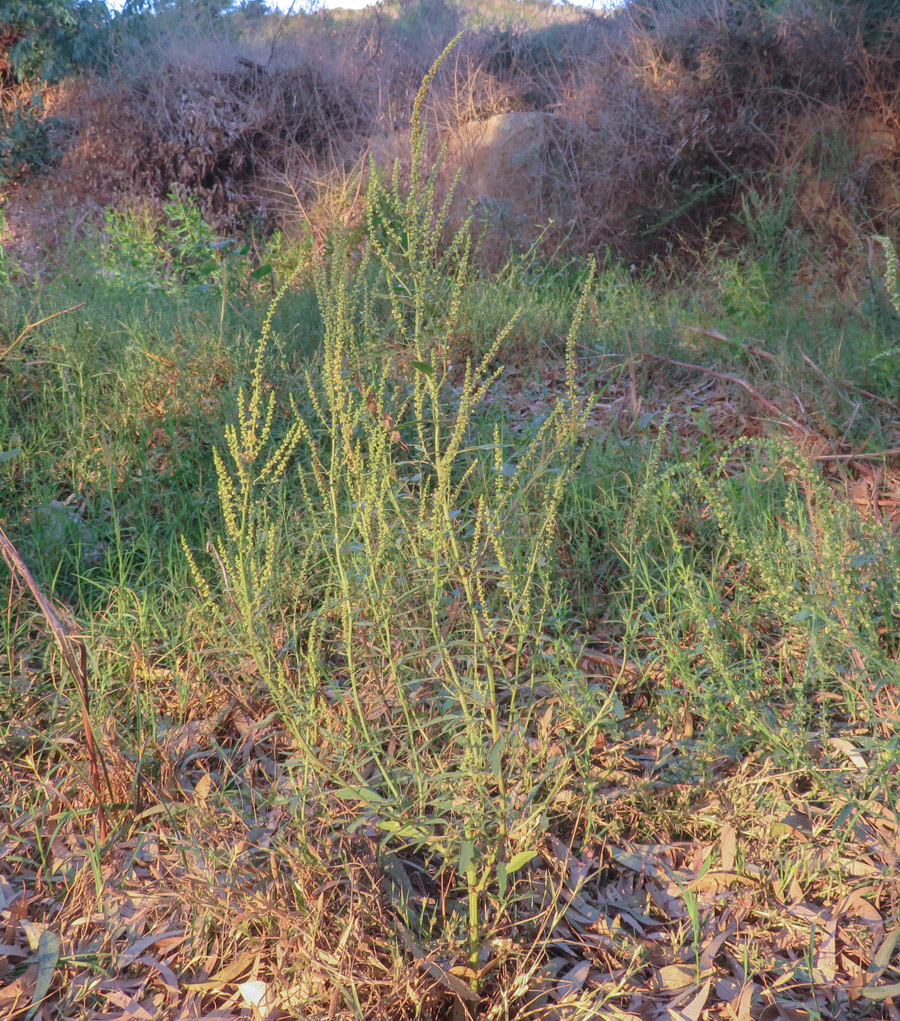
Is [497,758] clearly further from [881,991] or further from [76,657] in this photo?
[76,657]

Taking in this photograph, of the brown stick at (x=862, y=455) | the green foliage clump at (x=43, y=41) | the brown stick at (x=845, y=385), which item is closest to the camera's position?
the brown stick at (x=862, y=455)

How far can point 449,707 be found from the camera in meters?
2.11

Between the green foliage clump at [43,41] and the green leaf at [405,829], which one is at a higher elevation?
the green foliage clump at [43,41]

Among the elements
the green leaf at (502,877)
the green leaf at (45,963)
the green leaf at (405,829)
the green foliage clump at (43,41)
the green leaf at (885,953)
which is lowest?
the green leaf at (885,953)

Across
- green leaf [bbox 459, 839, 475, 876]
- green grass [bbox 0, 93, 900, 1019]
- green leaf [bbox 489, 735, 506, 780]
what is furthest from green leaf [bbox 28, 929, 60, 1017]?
green leaf [bbox 489, 735, 506, 780]

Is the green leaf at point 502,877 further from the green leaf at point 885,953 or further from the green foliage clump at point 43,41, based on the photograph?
the green foliage clump at point 43,41

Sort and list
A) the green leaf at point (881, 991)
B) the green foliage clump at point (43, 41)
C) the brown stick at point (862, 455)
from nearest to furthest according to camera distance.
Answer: the green leaf at point (881, 991), the brown stick at point (862, 455), the green foliage clump at point (43, 41)

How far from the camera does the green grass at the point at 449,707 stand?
1.71m

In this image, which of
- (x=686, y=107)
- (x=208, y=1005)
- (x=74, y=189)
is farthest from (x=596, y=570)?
(x=74, y=189)

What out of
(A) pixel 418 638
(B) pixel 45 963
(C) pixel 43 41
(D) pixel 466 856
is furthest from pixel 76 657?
(C) pixel 43 41

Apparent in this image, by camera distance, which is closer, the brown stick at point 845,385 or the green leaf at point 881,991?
the green leaf at point 881,991

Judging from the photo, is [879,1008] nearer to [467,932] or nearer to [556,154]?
[467,932]

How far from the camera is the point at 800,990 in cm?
169

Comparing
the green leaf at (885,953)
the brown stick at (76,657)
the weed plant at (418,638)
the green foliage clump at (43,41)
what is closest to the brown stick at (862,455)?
the weed plant at (418,638)
